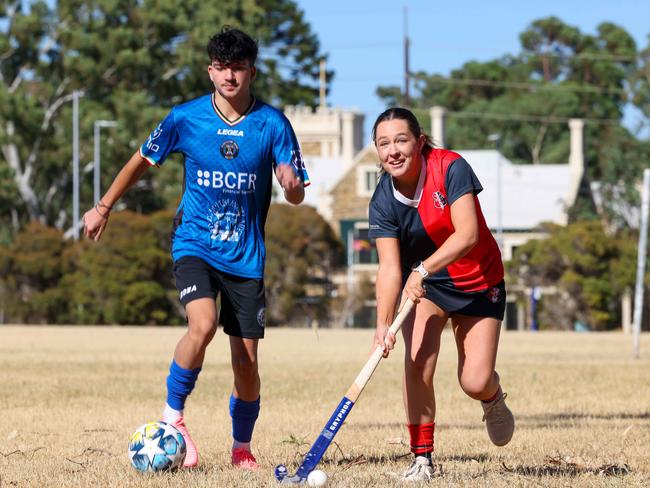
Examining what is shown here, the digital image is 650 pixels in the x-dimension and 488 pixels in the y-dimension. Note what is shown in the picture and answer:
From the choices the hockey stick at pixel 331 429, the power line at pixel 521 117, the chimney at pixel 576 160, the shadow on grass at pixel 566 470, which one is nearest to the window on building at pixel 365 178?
the chimney at pixel 576 160

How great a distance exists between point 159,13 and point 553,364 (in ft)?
131

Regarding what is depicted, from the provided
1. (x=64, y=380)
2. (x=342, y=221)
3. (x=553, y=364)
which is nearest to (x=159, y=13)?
(x=342, y=221)

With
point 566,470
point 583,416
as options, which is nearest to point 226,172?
point 566,470

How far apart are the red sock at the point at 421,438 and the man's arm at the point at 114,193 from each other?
2150mm

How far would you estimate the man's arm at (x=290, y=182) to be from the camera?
26.1 feet

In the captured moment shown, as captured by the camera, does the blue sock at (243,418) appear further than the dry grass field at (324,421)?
Yes

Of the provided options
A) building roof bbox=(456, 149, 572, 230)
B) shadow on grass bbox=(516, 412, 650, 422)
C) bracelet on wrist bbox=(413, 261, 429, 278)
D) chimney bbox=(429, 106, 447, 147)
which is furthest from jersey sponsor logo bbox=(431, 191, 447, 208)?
chimney bbox=(429, 106, 447, 147)

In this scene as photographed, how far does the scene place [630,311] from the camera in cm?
5253

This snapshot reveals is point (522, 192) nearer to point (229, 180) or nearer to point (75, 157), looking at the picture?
point (75, 157)

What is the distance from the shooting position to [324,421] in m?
12.2

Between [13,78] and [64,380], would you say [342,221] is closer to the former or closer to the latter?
[13,78]

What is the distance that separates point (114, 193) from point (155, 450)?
1519mm

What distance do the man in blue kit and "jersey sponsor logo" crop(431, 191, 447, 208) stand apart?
759mm

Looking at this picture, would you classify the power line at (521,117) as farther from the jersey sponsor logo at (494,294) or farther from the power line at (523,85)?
the jersey sponsor logo at (494,294)
